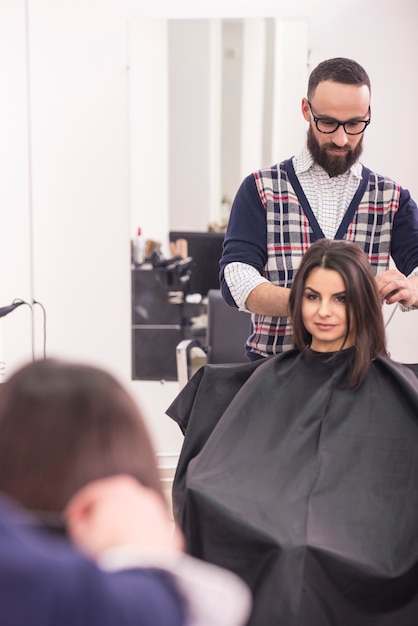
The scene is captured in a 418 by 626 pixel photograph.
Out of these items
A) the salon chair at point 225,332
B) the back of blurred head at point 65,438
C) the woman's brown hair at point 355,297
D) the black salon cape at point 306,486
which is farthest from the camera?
the salon chair at point 225,332

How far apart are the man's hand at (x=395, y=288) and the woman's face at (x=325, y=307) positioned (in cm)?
10

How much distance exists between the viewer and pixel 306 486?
Result: 1.77 m

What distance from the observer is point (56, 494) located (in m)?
0.76

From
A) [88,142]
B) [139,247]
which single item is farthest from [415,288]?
[88,142]

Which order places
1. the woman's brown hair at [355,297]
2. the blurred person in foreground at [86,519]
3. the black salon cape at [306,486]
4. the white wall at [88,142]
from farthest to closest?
1. the white wall at [88,142]
2. the woman's brown hair at [355,297]
3. the black salon cape at [306,486]
4. the blurred person in foreground at [86,519]

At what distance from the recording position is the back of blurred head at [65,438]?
0.76 m

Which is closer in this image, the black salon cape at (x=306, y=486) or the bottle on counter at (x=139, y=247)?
the black salon cape at (x=306, y=486)

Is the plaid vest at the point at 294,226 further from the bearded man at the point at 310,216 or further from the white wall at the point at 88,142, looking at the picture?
the white wall at the point at 88,142

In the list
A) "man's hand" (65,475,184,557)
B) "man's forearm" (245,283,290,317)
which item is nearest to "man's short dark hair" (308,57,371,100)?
"man's forearm" (245,283,290,317)

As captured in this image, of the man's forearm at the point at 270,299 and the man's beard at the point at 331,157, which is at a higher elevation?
the man's beard at the point at 331,157

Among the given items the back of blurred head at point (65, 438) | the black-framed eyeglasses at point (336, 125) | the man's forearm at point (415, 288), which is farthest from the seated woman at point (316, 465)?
the back of blurred head at point (65, 438)

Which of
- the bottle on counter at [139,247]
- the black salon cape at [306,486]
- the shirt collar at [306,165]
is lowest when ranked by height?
the black salon cape at [306,486]

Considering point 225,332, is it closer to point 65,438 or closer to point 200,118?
point 200,118

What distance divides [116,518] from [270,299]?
135cm
